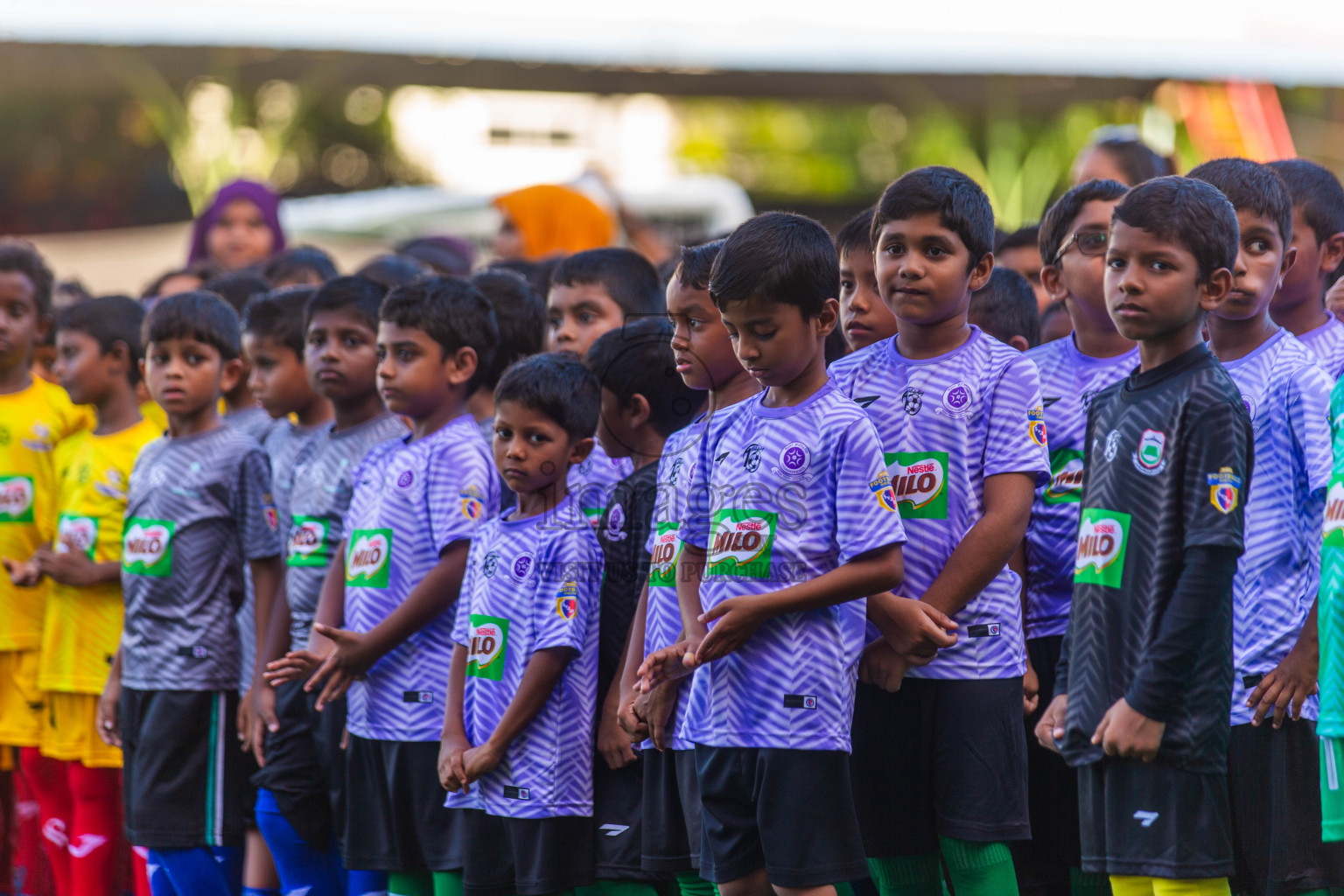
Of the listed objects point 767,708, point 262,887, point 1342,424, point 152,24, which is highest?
point 152,24

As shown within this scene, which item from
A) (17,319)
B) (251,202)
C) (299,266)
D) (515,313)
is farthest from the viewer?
(251,202)

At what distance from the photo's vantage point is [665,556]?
3.20m

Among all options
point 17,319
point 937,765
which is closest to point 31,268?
point 17,319

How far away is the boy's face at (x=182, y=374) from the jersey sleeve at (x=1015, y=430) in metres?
2.58

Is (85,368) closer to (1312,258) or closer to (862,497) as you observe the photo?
(862,497)

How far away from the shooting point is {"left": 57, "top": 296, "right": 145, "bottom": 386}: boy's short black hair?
4.87 meters

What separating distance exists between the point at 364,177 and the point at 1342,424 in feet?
74.5

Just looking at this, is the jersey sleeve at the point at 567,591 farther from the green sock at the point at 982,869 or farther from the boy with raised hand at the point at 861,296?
the green sock at the point at 982,869

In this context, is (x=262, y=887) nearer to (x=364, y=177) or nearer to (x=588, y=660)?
(x=588, y=660)

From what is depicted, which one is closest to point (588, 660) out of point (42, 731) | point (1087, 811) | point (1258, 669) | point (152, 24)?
point (1087, 811)

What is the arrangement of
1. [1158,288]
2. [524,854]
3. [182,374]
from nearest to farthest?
1. [1158,288]
2. [524,854]
3. [182,374]

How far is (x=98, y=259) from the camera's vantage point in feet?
55.6

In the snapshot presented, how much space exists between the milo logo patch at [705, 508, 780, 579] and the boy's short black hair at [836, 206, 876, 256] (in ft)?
3.25

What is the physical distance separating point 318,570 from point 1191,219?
8.27 feet
